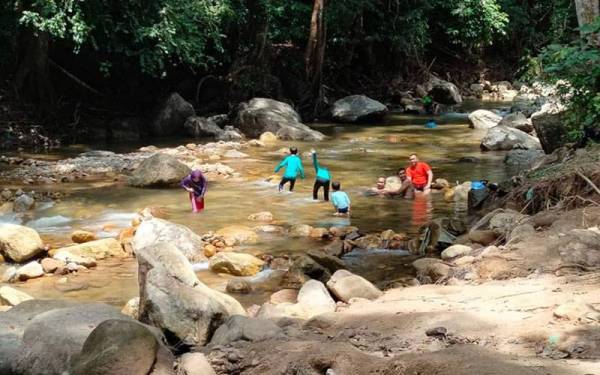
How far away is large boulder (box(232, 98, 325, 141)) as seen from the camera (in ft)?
65.1

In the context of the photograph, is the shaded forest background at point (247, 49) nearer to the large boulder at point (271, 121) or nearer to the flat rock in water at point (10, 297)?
the large boulder at point (271, 121)

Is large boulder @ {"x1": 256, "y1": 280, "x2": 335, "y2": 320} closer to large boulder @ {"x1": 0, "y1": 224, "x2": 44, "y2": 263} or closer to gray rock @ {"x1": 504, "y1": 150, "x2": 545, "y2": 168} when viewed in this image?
large boulder @ {"x1": 0, "y1": 224, "x2": 44, "y2": 263}

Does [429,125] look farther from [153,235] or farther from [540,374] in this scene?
[540,374]

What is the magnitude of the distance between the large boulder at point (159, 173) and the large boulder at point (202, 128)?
706cm

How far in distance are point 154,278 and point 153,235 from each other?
3.09 m

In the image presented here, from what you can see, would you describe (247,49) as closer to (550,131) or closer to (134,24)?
(134,24)

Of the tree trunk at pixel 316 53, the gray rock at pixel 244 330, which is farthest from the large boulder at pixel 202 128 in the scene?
the gray rock at pixel 244 330

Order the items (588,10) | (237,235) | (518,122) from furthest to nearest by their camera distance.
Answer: (518,122)
(588,10)
(237,235)

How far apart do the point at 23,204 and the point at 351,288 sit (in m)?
6.96

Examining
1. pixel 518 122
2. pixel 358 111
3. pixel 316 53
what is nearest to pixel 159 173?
pixel 518 122

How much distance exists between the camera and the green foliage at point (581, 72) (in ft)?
28.5

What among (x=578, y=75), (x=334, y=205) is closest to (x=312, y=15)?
(x=334, y=205)

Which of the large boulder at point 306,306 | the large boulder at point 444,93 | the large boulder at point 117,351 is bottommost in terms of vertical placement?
the large boulder at point 306,306

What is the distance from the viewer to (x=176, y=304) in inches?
210
